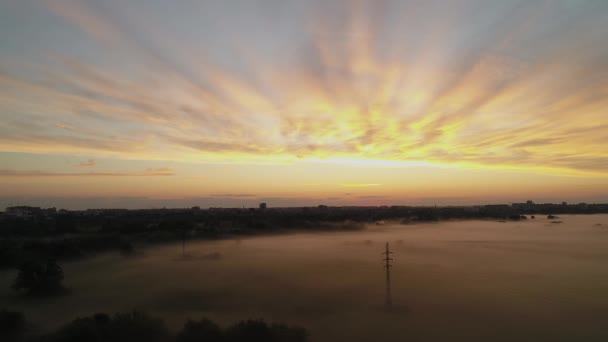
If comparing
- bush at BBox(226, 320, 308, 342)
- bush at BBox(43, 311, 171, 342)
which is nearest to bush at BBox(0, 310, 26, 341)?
bush at BBox(43, 311, 171, 342)

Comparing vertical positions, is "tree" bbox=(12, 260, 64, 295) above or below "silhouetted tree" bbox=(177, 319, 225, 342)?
above

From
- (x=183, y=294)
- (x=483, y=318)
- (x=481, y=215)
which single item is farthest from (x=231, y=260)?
(x=481, y=215)

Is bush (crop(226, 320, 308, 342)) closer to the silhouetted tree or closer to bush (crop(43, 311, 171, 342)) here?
the silhouetted tree

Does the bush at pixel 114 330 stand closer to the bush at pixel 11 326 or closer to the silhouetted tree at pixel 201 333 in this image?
the silhouetted tree at pixel 201 333

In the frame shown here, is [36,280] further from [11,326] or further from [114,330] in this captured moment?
[114,330]

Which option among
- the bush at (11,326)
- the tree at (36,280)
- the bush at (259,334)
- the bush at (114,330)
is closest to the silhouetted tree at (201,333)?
the bush at (259,334)

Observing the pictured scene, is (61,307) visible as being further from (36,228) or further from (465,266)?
(36,228)
